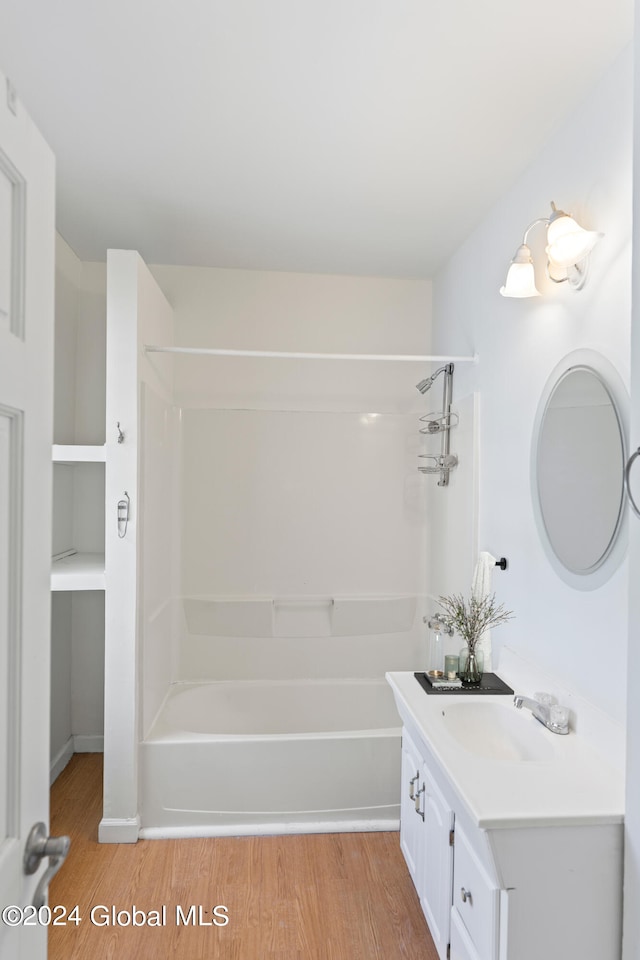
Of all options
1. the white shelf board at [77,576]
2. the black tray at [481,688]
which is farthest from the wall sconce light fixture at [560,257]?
the white shelf board at [77,576]

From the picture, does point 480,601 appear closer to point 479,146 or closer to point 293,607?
point 293,607

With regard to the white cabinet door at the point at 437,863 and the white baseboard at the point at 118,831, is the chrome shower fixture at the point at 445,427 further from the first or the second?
the white baseboard at the point at 118,831

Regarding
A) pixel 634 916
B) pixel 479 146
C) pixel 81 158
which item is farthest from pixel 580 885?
pixel 81 158

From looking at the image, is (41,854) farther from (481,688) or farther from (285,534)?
(285,534)

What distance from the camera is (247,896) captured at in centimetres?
222

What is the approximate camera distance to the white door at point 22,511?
81 cm

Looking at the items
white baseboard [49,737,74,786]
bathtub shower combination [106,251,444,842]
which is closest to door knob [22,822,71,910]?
bathtub shower combination [106,251,444,842]

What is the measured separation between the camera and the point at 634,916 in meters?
1.32

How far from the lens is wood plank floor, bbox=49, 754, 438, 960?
6.50 ft

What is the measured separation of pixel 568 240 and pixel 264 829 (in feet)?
8.18

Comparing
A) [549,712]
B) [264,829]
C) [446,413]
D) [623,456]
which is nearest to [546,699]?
[549,712]

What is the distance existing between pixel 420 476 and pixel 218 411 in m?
1.21

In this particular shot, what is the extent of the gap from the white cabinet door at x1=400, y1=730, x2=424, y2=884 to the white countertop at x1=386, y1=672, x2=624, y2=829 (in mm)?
268

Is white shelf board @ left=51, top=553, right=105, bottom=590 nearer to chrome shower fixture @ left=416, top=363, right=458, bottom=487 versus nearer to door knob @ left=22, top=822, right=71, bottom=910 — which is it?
chrome shower fixture @ left=416, top=363, right=458, bottom=487
